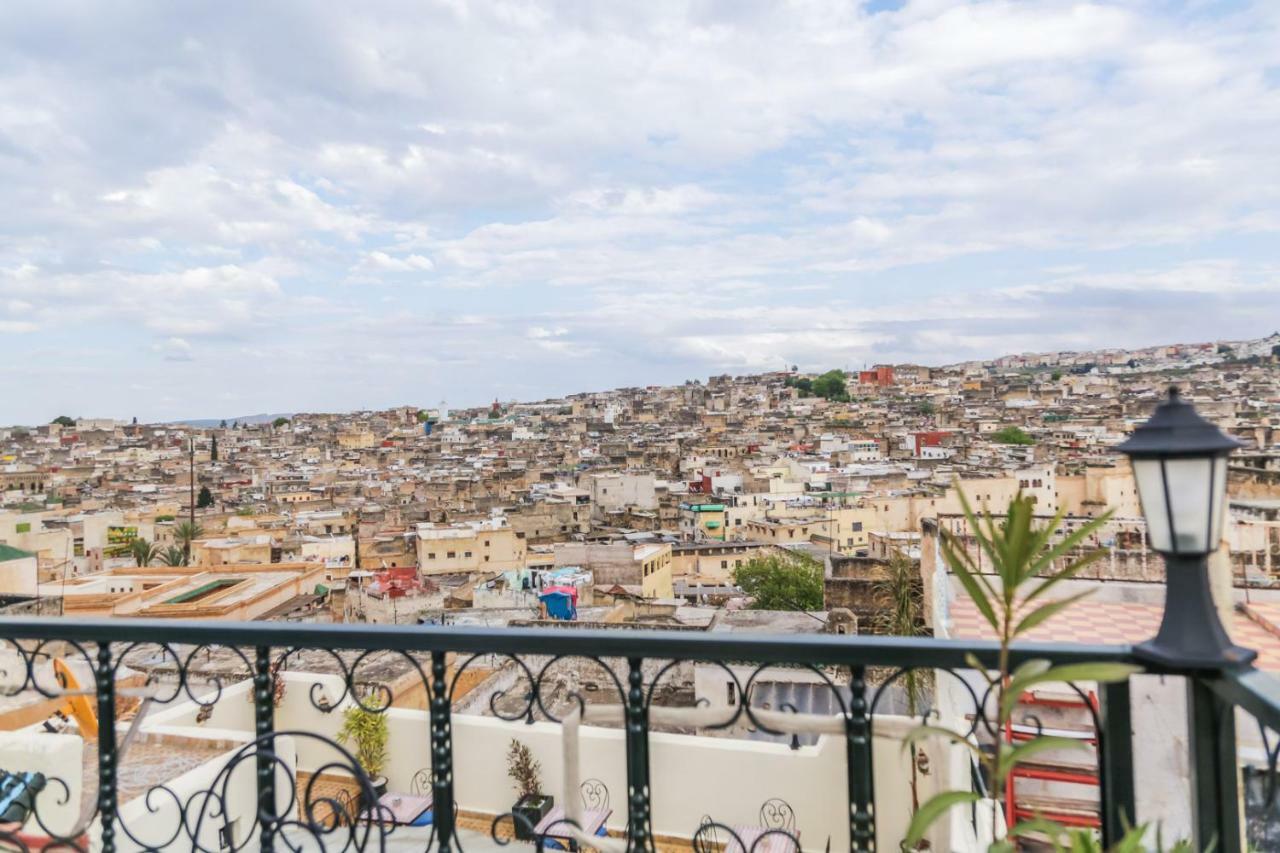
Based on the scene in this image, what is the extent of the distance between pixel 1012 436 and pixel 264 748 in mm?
72928

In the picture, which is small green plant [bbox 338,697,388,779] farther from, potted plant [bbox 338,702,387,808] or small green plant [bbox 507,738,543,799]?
small green plant [bbox 507,738,543,799]

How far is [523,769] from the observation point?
5461 mm

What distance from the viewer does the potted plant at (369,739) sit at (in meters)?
5.74

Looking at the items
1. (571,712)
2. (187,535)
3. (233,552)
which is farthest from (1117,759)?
(187,535)

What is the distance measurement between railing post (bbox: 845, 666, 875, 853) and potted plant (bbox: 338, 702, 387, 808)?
4.10 meters

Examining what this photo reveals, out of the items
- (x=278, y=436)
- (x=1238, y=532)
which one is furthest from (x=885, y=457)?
(x=278, y=436)

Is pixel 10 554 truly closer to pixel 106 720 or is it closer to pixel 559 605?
pixel 559 605

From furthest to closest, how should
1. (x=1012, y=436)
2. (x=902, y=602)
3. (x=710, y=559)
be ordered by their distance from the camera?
(x=1012, y=436) < (x=710, y=559) < (x=902, y=602)

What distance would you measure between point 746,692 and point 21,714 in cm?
594

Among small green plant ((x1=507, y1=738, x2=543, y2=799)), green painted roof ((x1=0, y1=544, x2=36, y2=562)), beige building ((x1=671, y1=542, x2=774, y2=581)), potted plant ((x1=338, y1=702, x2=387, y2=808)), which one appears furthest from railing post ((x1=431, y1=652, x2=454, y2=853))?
beige building ((x1=671, y1=542, x2=774, y2=581))

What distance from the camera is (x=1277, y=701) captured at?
169 centimetres

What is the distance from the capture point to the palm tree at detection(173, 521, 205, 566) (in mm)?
37375

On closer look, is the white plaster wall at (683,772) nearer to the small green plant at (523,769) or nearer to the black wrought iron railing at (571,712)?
the small green plant at (523,769)

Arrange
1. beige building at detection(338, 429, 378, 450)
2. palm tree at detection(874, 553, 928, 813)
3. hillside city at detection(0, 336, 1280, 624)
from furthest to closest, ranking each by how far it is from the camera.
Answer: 1. beige building at detection(338, 429, 378, 450)
2. hillside city at detection(0, 336, 1280, 624)
3. palm tree at detection(874, 553, 928, 813)
